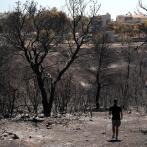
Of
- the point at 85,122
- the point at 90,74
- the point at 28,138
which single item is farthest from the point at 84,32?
the point at 90,74

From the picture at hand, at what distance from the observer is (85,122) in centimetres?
2852

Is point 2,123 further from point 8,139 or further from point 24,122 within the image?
point 8,139

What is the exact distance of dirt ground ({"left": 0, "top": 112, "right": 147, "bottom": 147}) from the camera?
65.7 ft

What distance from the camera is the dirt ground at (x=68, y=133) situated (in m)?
20.0

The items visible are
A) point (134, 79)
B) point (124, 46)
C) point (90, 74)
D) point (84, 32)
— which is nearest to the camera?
point (84, 32)

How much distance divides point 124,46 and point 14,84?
175ft

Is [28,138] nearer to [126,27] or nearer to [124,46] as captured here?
[124,46]

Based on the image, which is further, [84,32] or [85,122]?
[84,32]

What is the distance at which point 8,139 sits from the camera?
20000 mm

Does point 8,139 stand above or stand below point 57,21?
below

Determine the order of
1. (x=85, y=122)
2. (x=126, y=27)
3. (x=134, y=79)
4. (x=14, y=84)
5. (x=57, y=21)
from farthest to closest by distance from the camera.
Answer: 1. (x=126, y=27)
2. (x=134, y=79)
3. (x=14, y=84)
4. (x=57, y=21)
5. (x=85, y=122)

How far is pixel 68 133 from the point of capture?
2369 cm

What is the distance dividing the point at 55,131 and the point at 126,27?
11101 cm

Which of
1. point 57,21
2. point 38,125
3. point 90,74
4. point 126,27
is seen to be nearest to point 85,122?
point 38,125
